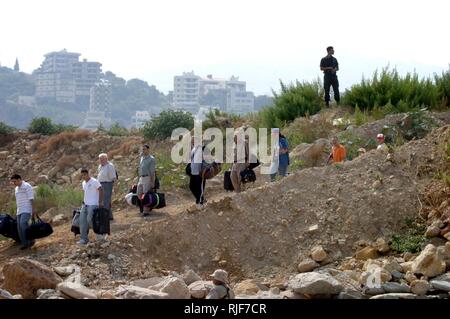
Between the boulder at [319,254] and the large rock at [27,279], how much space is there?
3.45 meters

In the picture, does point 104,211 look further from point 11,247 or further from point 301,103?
point 301,103

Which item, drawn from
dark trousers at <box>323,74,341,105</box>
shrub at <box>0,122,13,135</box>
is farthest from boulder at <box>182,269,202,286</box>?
shrub at <box>0,122,13,135</box>

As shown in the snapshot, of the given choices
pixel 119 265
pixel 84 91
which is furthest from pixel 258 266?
pixel 84 91

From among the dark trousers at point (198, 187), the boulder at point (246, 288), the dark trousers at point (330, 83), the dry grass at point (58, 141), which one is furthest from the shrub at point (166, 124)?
the boulder at point (246, 288)

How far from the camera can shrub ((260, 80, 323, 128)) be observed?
21016mm

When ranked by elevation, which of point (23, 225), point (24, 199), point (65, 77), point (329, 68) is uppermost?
point (65, 77)

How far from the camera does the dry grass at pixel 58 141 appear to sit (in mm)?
27156

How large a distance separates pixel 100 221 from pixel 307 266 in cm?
297

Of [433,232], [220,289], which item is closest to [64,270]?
[220,289]

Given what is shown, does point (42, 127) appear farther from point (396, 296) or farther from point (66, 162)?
point (396, 296)

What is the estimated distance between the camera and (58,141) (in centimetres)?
2739

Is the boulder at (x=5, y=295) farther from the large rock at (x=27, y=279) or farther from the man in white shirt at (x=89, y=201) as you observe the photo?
the man in white shirt at (x=89, y=201)
